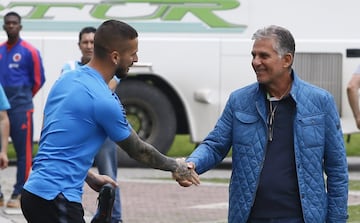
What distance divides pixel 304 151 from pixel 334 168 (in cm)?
23

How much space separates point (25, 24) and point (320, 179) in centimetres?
947

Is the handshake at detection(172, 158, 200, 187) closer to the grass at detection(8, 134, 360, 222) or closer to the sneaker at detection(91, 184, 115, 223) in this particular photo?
the sneaker at detection(91, 184, 115, 223)

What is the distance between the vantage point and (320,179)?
20.1 ft

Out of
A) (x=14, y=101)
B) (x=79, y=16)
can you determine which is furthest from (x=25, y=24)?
(x=14, y=101)

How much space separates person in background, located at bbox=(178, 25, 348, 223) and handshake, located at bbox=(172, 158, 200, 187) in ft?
0.77

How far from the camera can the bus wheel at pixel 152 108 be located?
15273 millimetres

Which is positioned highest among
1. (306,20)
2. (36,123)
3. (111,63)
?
(111,63)

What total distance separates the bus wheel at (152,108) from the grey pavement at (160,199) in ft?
1.53

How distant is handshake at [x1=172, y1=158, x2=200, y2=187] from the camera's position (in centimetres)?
628

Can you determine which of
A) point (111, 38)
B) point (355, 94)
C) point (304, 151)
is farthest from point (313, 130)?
point (355, 94)

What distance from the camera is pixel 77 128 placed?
5.84 m

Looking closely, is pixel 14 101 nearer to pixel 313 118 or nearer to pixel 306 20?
pixel 306 20

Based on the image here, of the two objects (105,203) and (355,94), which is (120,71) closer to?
(105,203)

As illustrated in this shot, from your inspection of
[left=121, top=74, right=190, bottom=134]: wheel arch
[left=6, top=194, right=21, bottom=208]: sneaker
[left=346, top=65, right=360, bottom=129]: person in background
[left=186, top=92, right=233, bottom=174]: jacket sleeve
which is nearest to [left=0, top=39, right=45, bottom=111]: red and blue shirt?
[left=6, top=194, right=21, bottom=208]: sneaker
